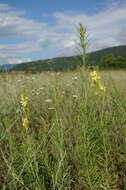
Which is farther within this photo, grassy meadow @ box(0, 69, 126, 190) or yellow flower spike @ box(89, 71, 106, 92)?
yellow flower spike @ box(89, 71, 106, 92)

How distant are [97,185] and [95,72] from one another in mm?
941

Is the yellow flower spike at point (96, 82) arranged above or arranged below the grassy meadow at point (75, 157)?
above

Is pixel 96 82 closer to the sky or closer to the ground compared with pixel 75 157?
closer to the sky

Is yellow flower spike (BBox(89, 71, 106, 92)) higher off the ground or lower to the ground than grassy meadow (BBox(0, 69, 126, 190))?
higher

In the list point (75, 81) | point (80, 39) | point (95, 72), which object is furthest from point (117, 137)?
point (75, 81)

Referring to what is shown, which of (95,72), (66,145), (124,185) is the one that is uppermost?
(95,72)

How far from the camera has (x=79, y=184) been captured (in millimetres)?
2102

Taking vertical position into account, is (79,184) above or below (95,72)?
below

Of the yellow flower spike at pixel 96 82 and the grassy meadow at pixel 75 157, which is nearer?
the grassy meadow at pixel 75 157

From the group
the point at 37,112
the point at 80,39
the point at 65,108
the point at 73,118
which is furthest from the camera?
the point at 37,112

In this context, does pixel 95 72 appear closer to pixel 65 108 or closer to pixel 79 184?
pixel 79 184

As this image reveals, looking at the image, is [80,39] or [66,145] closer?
[80,39]

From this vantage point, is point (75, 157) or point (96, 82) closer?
point (75, 157)

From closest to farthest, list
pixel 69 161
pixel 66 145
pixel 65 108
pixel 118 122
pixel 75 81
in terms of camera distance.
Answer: pixel 69 161 < pixel 66 145 < pixel 118 122 < pixel 65 108 < pixel 75 81
